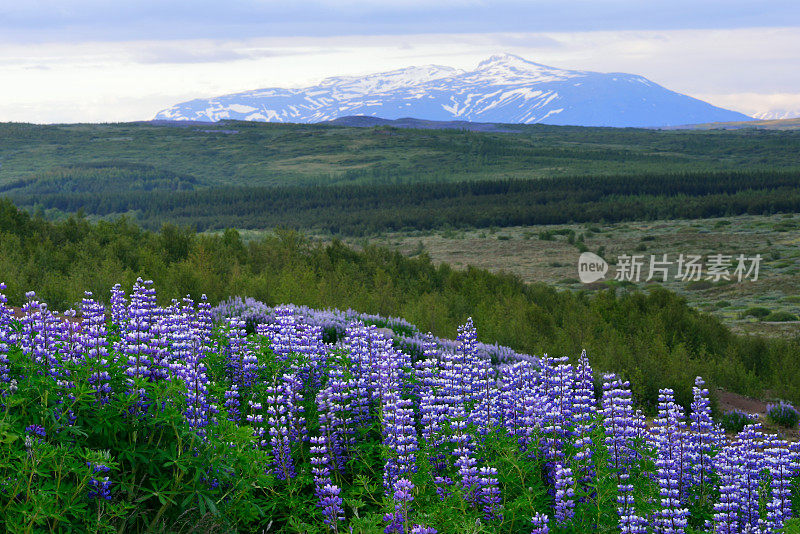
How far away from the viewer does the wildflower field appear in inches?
128

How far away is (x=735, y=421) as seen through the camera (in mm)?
8523

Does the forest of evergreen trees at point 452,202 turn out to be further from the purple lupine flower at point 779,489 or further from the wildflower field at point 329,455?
the purple lupine flower at point 779,489

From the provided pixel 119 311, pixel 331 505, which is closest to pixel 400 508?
pixel 331 505

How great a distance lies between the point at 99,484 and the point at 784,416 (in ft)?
27.0

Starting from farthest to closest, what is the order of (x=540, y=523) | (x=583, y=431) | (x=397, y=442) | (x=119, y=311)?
(x=119, y=311) < (x=583, y=431) < (x=397, y=442) < (x=540, y=523)

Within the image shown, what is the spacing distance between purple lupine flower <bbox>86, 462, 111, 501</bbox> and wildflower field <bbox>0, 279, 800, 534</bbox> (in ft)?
0.07

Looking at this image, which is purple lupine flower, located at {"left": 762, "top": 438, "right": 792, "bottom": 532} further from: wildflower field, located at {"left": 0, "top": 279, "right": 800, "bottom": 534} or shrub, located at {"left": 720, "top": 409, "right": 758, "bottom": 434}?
shrub, located at {"left": 720, "top": 409, "right": 758, "bottom": 434}

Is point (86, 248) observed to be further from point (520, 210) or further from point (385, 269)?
point (520, 210)

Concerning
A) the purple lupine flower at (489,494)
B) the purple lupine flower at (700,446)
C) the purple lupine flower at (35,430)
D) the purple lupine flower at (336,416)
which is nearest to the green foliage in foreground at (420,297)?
the purple lupine flower at (700,446)

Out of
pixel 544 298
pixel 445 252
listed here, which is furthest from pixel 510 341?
pixel 445 252

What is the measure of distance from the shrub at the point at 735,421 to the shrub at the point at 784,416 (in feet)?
1.52

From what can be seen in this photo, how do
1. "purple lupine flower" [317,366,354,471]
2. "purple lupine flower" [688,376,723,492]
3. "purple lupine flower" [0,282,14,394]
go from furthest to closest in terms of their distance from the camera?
"purple lupine flower" [688,376,723,492], "purple lupine flower" [317,366,354,471], "purple lupine flower" [0,282,14,394]

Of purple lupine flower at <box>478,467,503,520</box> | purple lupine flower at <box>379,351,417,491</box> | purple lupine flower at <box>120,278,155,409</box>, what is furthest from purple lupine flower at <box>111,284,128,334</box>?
purple lupine flower at <box>478,467,503,520</box>

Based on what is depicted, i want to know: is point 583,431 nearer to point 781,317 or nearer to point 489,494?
point 489,494
